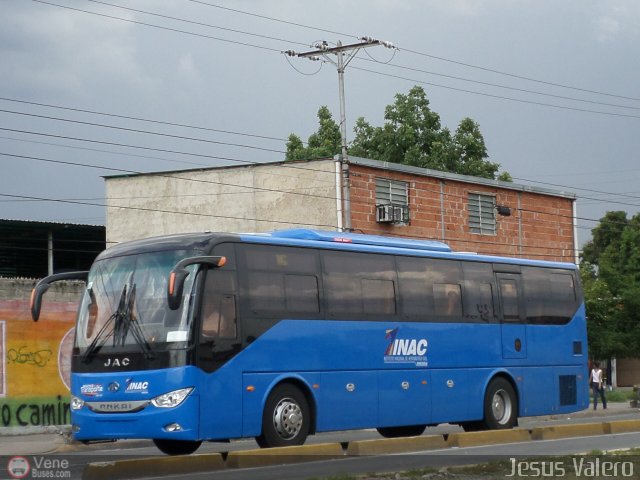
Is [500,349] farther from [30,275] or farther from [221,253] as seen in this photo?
[30,275]

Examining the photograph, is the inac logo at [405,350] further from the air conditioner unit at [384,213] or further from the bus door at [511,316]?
the air conditioner unit at [384,213]

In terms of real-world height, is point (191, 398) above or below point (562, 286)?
below

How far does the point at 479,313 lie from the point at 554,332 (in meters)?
2.58

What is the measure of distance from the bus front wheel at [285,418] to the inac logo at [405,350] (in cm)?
236

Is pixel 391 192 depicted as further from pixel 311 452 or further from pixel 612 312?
pixel 311 452

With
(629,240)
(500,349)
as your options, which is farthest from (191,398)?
(629,240)

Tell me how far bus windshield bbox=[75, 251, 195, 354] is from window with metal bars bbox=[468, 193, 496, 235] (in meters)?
26.2

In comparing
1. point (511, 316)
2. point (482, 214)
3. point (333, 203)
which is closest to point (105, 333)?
point (511, 316)

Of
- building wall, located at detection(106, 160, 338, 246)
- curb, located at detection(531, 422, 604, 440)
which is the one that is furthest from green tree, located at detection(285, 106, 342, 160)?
curb, located at detection(531, 422, 604, 440)

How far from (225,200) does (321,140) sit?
24060mm

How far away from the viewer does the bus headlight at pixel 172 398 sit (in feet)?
54.0

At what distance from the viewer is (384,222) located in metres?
39.2

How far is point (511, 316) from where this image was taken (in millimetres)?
23422

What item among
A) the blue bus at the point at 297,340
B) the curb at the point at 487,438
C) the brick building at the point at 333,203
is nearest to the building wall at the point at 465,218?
the brick building at the point at 333,203
